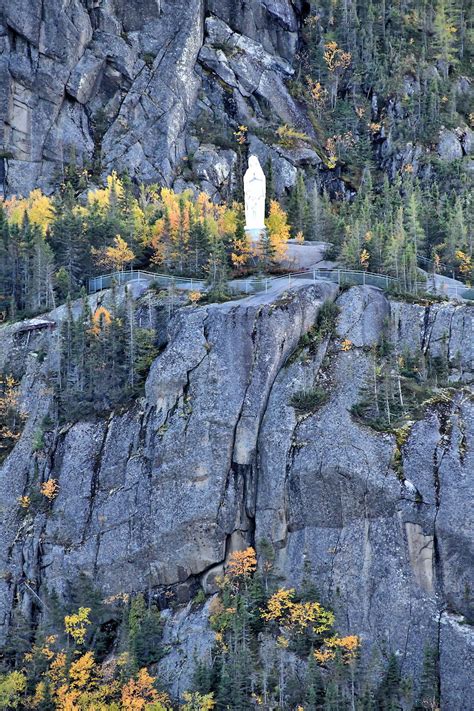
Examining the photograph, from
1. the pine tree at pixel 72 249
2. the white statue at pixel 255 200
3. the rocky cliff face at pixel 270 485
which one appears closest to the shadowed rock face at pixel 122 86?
the pine tree at pixel 72 249

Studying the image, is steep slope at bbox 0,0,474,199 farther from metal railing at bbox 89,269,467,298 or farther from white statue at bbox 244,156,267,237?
metal railing at bbox 89,269,467,298

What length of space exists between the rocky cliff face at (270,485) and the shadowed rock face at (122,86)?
41.5 m

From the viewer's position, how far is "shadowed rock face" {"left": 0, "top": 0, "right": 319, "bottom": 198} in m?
108

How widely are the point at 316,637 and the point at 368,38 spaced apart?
85.3 metres

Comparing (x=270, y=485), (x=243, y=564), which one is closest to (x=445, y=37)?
(x=270, y=485)

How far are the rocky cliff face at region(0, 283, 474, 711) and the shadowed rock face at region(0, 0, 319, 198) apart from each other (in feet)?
136

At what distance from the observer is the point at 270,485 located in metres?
62.9

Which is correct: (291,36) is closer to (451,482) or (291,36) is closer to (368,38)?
(368,38)

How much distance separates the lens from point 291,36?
124 m

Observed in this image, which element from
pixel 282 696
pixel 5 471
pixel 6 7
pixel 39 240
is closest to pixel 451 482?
pixel 282 696

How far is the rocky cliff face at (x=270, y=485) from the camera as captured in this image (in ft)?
190

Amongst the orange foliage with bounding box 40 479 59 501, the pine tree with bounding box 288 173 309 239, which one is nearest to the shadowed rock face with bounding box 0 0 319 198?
the pine tree with bounding box 288 173 309 239

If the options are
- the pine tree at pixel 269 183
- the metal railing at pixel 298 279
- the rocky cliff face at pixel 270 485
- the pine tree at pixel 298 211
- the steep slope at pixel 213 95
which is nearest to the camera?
the rocky cliff face at pixel 270 485

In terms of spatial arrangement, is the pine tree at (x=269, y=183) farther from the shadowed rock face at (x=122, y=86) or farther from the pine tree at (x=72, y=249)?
the pine tree at (x=72, y=249)
